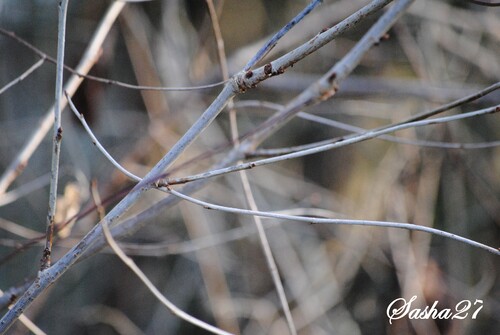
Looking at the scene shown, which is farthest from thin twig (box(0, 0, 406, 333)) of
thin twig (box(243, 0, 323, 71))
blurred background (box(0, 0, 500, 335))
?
blurred background (box(0, 0, 500, 335))

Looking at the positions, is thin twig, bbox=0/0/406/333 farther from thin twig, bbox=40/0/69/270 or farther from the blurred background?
the blurred background

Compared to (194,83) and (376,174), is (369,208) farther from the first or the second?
(194,83)

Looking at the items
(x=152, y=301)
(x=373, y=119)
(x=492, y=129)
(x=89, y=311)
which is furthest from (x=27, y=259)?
(x=492, y=129)

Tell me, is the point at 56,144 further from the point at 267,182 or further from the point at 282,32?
the point at 267,182

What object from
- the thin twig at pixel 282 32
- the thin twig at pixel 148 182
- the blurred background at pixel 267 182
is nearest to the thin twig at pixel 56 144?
the thin twig at pixel 148 182

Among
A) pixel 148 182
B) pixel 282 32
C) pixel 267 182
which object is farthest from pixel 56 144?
Answer: pixel 267 182

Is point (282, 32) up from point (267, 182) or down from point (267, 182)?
down

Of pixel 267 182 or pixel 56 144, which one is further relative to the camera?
pixel 267 182

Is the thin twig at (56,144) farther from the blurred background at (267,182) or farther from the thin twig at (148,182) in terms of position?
the blurred background at (267,182)
